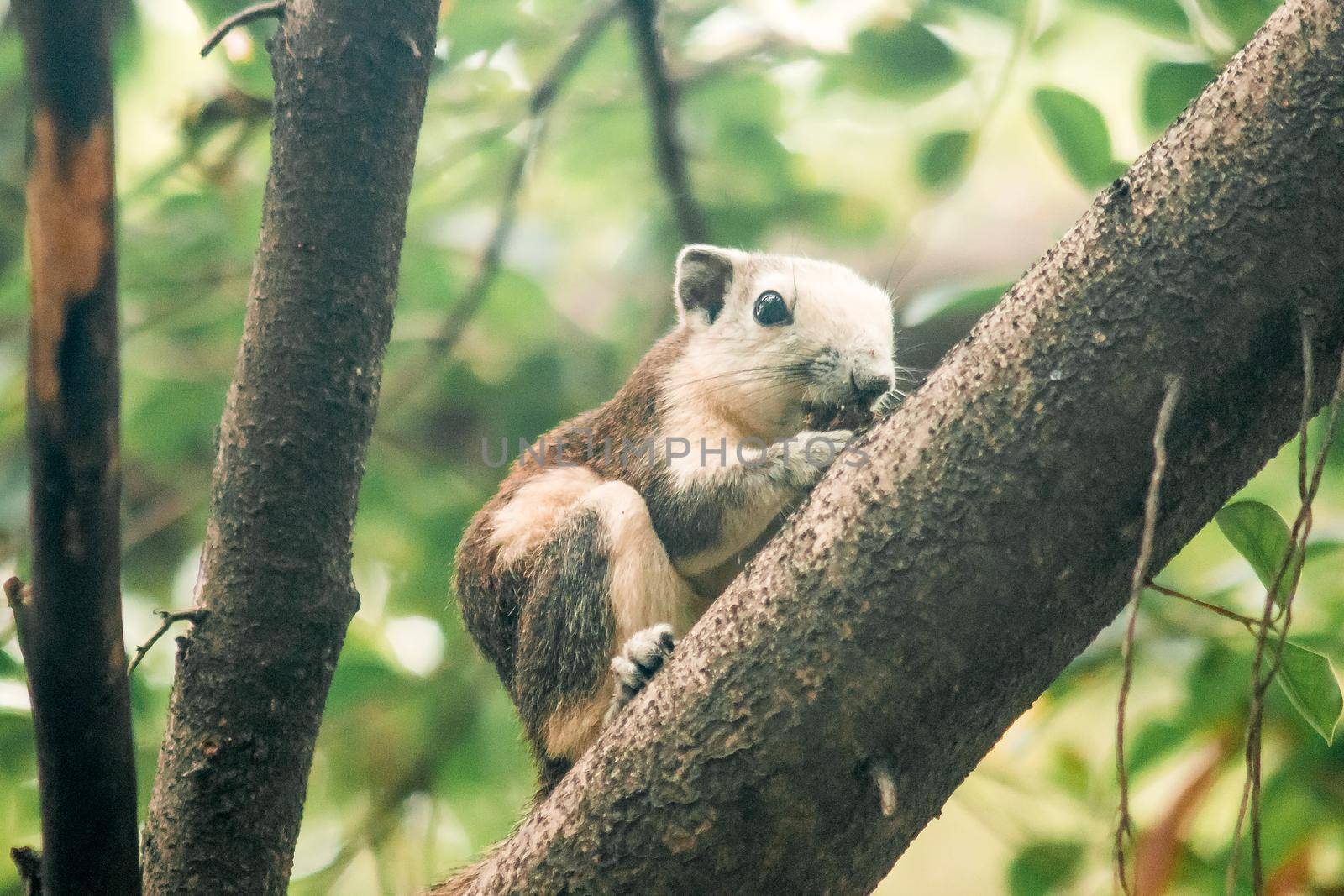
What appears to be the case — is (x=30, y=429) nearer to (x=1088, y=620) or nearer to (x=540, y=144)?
(x=1088, y=620)

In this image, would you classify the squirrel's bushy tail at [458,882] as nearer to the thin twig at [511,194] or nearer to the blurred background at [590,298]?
the blurred background at [590,298]

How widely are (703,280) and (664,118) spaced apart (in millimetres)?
624

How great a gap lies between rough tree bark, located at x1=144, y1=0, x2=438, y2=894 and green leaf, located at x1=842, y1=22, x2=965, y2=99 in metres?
1.37

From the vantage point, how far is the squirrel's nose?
10.1 ft

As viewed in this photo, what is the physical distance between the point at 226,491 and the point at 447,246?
1658mm

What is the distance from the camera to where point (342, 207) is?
8.01ft

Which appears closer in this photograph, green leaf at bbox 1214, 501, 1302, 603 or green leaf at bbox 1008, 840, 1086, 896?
green leaf at bbox 1214, 501, 1302, 603

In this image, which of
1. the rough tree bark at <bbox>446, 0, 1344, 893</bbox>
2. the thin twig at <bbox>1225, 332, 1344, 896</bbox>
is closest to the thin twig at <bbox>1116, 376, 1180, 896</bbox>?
the rough tree bark at <bbox>446, 0, 1344, 893</bbox>

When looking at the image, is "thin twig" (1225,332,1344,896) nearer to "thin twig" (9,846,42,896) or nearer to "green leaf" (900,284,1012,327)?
"green leaf" (900,284,1012,327)

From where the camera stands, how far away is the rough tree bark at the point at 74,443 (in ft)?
5.19

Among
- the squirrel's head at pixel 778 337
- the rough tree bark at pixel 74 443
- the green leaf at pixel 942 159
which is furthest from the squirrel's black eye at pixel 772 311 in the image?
the rough tree bark at pixel 74 443

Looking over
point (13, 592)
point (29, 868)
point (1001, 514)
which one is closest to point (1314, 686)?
point (1001, 514)

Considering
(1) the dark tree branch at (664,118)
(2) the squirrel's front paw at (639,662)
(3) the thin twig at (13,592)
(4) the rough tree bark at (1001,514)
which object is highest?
(1) the dark tree branch at (664,118)

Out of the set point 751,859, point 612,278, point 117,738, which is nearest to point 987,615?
point 751,859
